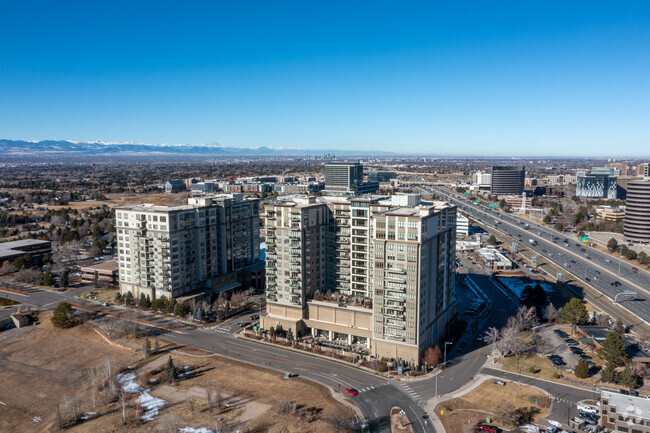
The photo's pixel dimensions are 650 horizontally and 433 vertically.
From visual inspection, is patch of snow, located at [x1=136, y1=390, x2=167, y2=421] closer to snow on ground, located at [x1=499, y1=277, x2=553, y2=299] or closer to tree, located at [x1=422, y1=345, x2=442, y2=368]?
tree, located at [x1=422, y1=345, x2=442, y2=368]

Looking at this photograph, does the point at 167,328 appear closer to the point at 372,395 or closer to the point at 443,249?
the point at 372,395

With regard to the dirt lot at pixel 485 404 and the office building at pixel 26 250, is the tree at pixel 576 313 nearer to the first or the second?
the dirt lot at pixel 485 404

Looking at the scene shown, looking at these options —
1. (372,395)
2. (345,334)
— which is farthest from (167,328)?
(372,395)

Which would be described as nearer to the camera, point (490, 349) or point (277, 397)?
point (277, 397)

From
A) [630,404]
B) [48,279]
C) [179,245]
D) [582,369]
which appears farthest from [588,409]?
[48,279]

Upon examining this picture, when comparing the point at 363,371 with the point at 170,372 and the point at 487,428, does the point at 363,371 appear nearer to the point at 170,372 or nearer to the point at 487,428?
the point at 487,428

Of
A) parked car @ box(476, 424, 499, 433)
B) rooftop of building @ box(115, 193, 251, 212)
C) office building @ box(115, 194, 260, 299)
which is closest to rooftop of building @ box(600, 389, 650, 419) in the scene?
parked car @ box(476, 424, 499, 433)
